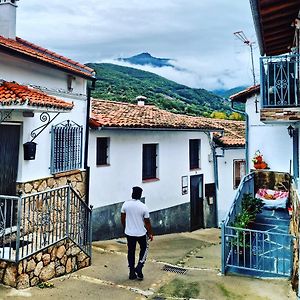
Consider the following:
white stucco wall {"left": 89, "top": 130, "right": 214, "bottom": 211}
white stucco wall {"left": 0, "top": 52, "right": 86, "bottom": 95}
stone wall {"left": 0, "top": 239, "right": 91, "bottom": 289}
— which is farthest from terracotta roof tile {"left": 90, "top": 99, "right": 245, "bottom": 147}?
stone wall {"left": 0, "top": 239, "right": 91, "bottom": 289}

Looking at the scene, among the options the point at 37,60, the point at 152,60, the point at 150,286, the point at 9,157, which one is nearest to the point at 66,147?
the point at 9,157

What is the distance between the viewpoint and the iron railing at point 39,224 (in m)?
6.52

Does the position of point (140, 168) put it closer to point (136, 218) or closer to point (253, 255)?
point (253, 255)

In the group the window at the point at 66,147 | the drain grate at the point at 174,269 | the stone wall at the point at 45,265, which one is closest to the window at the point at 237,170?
the window at the point at 66,147

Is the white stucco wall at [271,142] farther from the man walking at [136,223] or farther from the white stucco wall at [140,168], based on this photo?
the man walking at [136,223]

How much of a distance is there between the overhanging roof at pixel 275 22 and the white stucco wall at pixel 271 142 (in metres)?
3.55

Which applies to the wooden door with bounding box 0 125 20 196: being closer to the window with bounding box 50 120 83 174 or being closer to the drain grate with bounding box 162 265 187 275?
the window with bounding box 50 120 83 174

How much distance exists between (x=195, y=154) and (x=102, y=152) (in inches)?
241

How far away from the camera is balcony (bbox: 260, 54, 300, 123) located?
24.9 ft

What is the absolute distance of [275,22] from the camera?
27.0 ft

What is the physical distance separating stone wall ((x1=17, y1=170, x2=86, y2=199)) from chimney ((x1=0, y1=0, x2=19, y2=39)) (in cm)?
383

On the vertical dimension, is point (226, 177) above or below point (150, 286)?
Answer: above

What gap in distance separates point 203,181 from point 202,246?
5650 millimetres

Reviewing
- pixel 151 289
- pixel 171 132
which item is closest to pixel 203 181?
pixel 171 132
